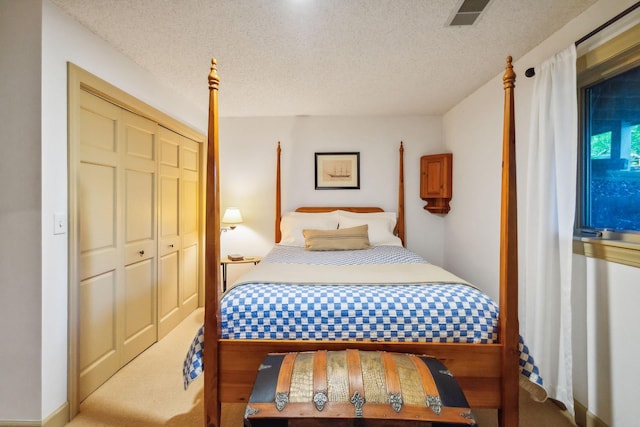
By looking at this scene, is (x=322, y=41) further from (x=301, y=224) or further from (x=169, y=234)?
(x=169, y=234)

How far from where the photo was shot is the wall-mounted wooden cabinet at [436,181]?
3363mm

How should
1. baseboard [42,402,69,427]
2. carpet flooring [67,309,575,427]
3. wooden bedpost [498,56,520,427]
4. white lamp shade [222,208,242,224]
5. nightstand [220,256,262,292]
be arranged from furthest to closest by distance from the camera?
white lamp shade [222,208,242,224]
nightstand [220,256,262,292]
carpet flooring [67,309,575,427]
baseboard [42,402,69,427]
wooden bedpost [498,56,520,427]

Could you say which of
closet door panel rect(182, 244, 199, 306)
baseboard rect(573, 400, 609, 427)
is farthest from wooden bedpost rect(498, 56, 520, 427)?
closet door panel rect(182, 244, 199, 306)

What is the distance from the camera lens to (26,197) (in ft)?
5.11

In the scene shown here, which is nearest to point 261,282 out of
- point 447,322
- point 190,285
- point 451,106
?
point 447,322

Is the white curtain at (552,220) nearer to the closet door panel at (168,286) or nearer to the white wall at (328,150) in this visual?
the white wall at (328,150)

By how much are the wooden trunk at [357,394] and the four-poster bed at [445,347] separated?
0.15 m

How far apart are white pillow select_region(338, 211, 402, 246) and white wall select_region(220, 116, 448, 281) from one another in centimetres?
29

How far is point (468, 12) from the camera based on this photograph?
5.48ft

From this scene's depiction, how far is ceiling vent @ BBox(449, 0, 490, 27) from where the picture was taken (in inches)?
62.7

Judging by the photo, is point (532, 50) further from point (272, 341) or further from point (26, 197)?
point (26, 197)

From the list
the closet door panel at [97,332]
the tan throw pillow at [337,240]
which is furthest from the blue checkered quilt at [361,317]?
the tan throw pillow at [337,240]

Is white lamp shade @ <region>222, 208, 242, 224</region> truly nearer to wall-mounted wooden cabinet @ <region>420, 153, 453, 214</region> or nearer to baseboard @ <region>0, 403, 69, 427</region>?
baseboard @ <region>0, 403, 69, 427</region>

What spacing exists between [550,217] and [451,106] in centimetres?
198
